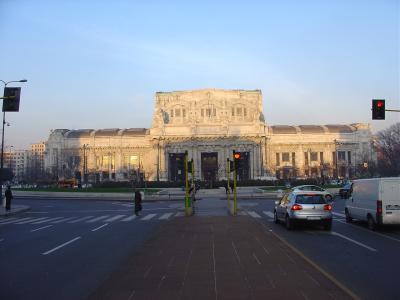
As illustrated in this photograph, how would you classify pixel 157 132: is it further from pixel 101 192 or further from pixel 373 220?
pixel 373 220

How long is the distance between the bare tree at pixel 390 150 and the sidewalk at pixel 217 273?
60932 mm

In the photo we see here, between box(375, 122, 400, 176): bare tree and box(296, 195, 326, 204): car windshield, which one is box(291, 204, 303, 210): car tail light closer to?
box(296, 195, 326, 204): car windshield

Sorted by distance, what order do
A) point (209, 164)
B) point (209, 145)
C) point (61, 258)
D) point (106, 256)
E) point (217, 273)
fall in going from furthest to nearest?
point (209, 164)
point (209, 145)
point (106, 256)
point (61, 258)
point (217, 273)

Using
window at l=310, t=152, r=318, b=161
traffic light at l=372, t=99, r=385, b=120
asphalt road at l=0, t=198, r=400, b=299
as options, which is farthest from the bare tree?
asphalt road at l=0, t=198, r=400, b=299

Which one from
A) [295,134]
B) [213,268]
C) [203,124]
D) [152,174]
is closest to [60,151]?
[152,174]

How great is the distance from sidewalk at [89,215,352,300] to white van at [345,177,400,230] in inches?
221

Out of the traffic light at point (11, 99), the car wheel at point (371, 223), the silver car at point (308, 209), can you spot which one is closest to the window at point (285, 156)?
the car wheel at point (371, 223)

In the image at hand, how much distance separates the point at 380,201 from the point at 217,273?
11.3m

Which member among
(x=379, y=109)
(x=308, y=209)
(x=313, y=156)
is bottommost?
(x=308, y=209)

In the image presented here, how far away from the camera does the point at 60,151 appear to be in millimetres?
143750

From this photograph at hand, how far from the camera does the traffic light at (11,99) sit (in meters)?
21.0

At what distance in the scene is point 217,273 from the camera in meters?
10.1

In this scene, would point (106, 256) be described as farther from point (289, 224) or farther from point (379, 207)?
point (379, 207)

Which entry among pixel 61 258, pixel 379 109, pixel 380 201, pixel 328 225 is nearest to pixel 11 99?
pixel 61 258
